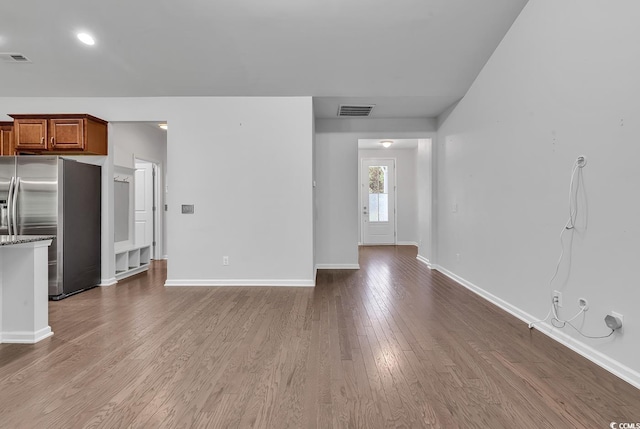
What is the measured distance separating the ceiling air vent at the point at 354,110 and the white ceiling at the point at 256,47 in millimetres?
242

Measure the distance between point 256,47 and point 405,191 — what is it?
6.76 m

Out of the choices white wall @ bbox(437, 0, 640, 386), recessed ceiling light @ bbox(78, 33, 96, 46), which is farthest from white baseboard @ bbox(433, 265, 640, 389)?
recessed ceiling light @ bbox(78, 33, 96, 46)

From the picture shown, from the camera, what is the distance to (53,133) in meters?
4.33

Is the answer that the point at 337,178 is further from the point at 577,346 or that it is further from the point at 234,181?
the point at 577,346

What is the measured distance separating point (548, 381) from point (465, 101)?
363 cm

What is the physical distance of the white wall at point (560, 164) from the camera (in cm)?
216

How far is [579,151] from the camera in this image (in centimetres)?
254

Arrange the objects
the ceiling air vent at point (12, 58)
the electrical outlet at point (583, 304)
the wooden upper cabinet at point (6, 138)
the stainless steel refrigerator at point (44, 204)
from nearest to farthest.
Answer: the electrical outlet at point (583, 304), the ceiling air vent at point (12, 58), the stainless steel refrigerator at point (44, 204), the wooden upper cabinet at point (6, 138)

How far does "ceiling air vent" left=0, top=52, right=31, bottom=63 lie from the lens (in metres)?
3.91

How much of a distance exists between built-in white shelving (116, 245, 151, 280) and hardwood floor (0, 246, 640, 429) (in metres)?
1.65

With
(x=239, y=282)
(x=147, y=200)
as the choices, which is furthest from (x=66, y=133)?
(x=239, y=282)

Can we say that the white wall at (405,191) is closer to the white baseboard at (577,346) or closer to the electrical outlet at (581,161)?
the white baseboard at (577,346)

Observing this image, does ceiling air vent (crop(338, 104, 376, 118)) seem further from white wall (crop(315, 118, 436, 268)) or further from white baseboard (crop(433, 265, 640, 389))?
white baseboard (crop(433, 265, 640, 389))

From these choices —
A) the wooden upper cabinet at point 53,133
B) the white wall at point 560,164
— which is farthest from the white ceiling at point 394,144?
the wooden upper cabinet at point 53,133
